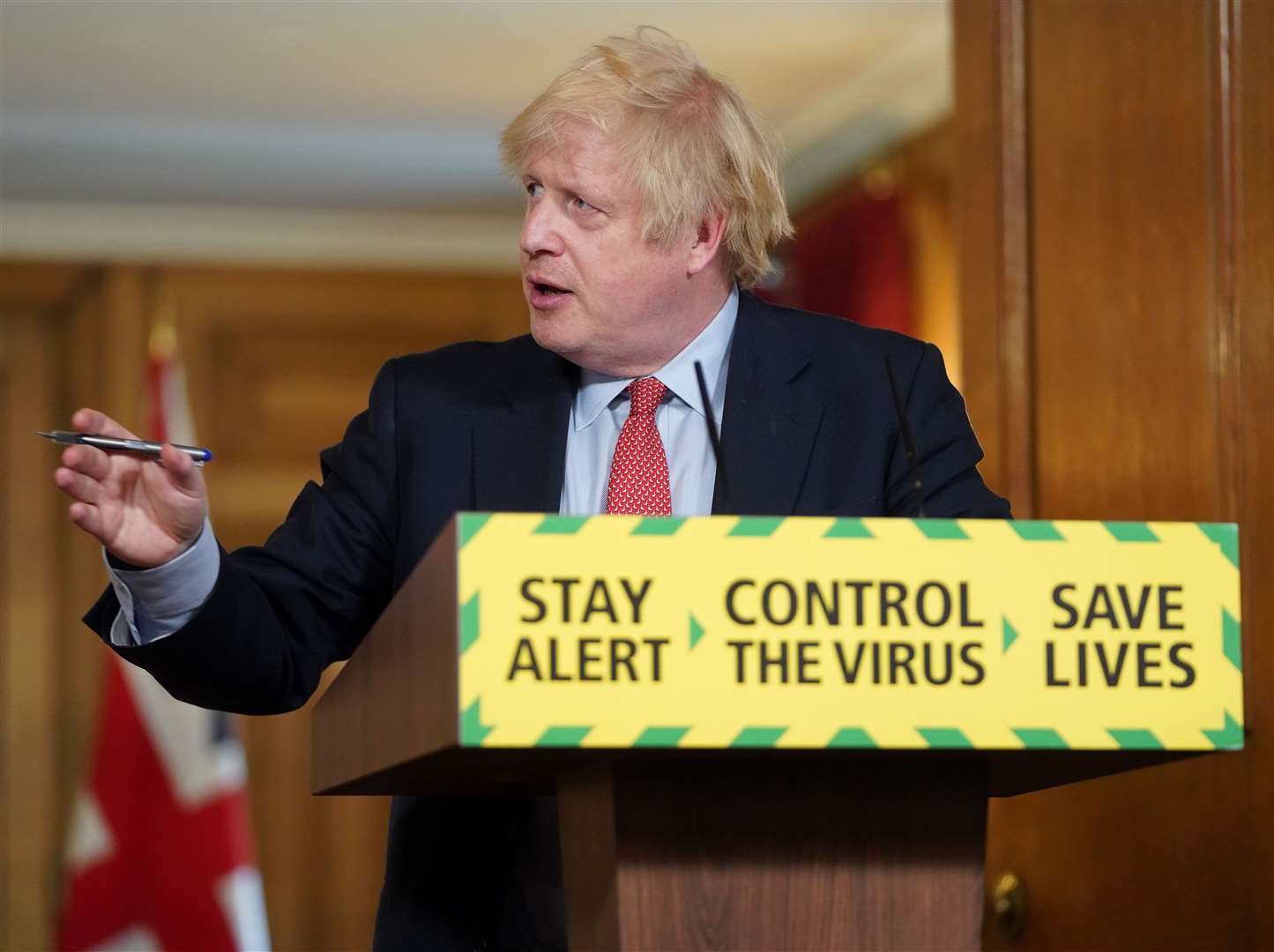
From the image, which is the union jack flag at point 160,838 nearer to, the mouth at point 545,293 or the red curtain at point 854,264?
the red curtain at point 854,264

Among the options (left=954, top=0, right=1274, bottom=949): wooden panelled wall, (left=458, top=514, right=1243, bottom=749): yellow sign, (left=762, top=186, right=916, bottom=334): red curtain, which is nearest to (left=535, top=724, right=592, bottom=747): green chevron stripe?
(left=458, top=514, right=1243, bottom=749): yellow sign

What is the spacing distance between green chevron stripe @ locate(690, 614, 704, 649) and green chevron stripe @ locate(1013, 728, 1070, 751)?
19 cm

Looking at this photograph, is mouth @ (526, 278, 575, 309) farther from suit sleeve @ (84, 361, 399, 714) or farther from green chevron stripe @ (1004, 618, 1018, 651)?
green chevron stripe @ (1004, 618, 1018, 651)

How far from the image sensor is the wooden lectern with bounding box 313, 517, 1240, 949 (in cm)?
105

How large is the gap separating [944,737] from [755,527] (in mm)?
158

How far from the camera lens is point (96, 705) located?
578cm

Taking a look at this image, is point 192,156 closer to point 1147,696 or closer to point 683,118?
point 683,118

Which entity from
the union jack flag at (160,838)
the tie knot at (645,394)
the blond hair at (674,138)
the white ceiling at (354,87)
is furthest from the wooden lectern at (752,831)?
the union jack flag at (160,838)

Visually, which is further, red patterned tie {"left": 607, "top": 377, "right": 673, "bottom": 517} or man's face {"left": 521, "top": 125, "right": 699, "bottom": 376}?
man's face {"left": 521, "top": 125, "right": 699, "bottom": 376}

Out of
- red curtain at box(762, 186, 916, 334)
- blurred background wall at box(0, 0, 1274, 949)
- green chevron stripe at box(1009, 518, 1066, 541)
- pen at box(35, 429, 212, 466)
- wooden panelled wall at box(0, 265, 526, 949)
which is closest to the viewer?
green chevron stripe at box(1009, 518, 1066, 541)

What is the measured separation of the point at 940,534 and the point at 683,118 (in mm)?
949

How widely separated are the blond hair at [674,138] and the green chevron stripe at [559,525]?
2.86ft

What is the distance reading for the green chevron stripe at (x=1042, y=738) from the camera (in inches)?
38.4

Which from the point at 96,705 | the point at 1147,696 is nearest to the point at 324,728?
the point at 1147,696
